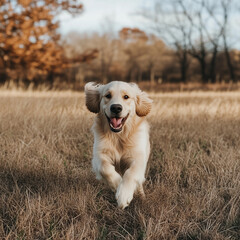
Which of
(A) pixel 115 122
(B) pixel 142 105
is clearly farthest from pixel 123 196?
(B) pixel 142 105

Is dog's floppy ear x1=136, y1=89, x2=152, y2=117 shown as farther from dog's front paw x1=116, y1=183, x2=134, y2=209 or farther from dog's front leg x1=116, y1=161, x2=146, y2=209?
dog's front paw x1=116, y1=183, x2=134, y2=209

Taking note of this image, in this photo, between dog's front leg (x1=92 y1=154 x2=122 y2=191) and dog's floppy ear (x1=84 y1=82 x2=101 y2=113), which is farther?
dog's floppy ear (x1=84 y1=82 x2=101 y2=113)

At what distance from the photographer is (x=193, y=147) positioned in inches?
152

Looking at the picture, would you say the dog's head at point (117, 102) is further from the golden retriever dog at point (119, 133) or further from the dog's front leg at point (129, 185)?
the dog's front leg at point (129, 185)

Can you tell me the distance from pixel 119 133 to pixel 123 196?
747 mm

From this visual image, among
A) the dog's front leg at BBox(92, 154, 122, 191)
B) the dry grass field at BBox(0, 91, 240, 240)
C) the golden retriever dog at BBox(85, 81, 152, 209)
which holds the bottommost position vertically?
the dry grass field at BBox(0, 91, 240, 240)

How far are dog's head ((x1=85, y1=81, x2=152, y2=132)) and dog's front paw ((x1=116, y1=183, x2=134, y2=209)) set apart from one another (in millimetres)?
517

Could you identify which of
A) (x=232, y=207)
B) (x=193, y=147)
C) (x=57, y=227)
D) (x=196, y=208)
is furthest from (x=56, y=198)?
(x=193, y=147)

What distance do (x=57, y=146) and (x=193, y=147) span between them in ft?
4.96

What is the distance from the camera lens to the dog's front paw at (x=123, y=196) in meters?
2.16

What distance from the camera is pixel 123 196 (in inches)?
85.8

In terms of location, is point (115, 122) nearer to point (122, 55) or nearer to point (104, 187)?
point (104, 187)

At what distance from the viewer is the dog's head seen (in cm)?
259

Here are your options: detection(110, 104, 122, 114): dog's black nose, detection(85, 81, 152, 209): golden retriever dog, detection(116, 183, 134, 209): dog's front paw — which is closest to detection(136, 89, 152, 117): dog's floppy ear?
detection(85, 81, 152, 209): golden retriever dog
